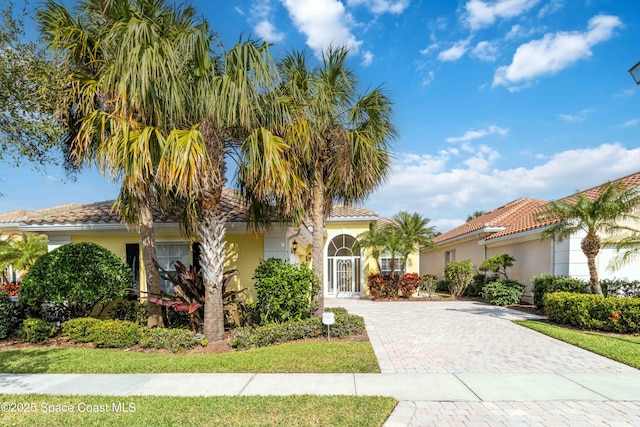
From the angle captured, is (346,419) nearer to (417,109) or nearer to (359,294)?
(417,109)

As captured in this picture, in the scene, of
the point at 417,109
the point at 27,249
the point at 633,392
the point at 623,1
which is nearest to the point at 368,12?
the point at 417,109

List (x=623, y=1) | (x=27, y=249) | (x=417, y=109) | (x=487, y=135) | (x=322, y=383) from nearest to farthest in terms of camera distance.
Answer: (x=322, y=383), (x=623, y=1), (x=417, y=109), (x=487, y=135), (x=27, y=249)

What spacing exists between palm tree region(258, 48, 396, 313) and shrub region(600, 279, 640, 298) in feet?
31.5

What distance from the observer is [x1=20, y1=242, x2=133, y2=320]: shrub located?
8.75 meters

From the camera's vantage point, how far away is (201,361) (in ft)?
23.0

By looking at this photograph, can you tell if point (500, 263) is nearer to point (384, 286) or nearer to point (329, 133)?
point (384, 286)

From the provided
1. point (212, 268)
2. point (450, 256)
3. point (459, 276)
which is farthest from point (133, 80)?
point (450, 256)

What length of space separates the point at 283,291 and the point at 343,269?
39.1ft

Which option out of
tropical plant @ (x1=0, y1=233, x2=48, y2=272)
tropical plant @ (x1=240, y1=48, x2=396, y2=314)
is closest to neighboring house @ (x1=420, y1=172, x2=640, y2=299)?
tropical plant @ (x1=240, y1=48, x2=396, y2=314)

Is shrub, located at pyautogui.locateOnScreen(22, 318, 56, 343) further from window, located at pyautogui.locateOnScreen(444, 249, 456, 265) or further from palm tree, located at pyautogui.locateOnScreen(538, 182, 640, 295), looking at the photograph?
window, located at pyautogui.locateOnScreen(444, 249, 456, 265)

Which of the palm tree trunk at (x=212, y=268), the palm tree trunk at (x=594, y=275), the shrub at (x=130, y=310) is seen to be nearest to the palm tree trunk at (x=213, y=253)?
the palm tree trunk at (x=212, y=268)

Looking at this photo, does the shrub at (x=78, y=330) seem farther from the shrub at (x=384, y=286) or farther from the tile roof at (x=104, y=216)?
the shrub at (x=384, y=286)

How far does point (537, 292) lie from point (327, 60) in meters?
12.6

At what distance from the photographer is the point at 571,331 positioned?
9805mm
